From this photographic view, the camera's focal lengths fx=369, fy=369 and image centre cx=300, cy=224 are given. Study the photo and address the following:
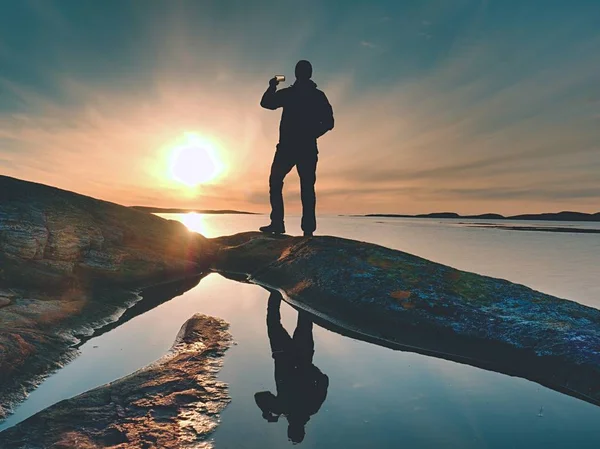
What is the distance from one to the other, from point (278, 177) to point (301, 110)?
1.95 meters

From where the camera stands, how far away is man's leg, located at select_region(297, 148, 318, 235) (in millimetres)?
10062

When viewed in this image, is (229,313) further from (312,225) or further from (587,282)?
(587,282)

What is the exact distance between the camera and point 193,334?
5188 mm

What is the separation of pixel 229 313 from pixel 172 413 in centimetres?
342

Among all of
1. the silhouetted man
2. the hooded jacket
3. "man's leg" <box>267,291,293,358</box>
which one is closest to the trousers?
the silhouetted man

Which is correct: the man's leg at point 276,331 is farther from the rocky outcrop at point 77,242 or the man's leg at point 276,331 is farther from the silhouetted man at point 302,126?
the rocky outcrop at point 77,242

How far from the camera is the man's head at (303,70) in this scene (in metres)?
9.70

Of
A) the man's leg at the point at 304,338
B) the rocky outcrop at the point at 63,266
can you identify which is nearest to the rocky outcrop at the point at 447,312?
the man's leg at the point at 304,338

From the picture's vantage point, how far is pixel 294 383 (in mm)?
3729

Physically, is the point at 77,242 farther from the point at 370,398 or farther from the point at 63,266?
the point at 370,398

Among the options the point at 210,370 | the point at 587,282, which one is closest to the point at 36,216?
the point at 210,370

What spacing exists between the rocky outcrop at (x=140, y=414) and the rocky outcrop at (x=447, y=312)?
2.62m

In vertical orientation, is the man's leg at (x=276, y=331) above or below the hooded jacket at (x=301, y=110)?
below

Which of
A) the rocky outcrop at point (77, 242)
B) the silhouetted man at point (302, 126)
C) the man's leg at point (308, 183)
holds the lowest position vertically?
the rocky outcrop at point (77, 242)
